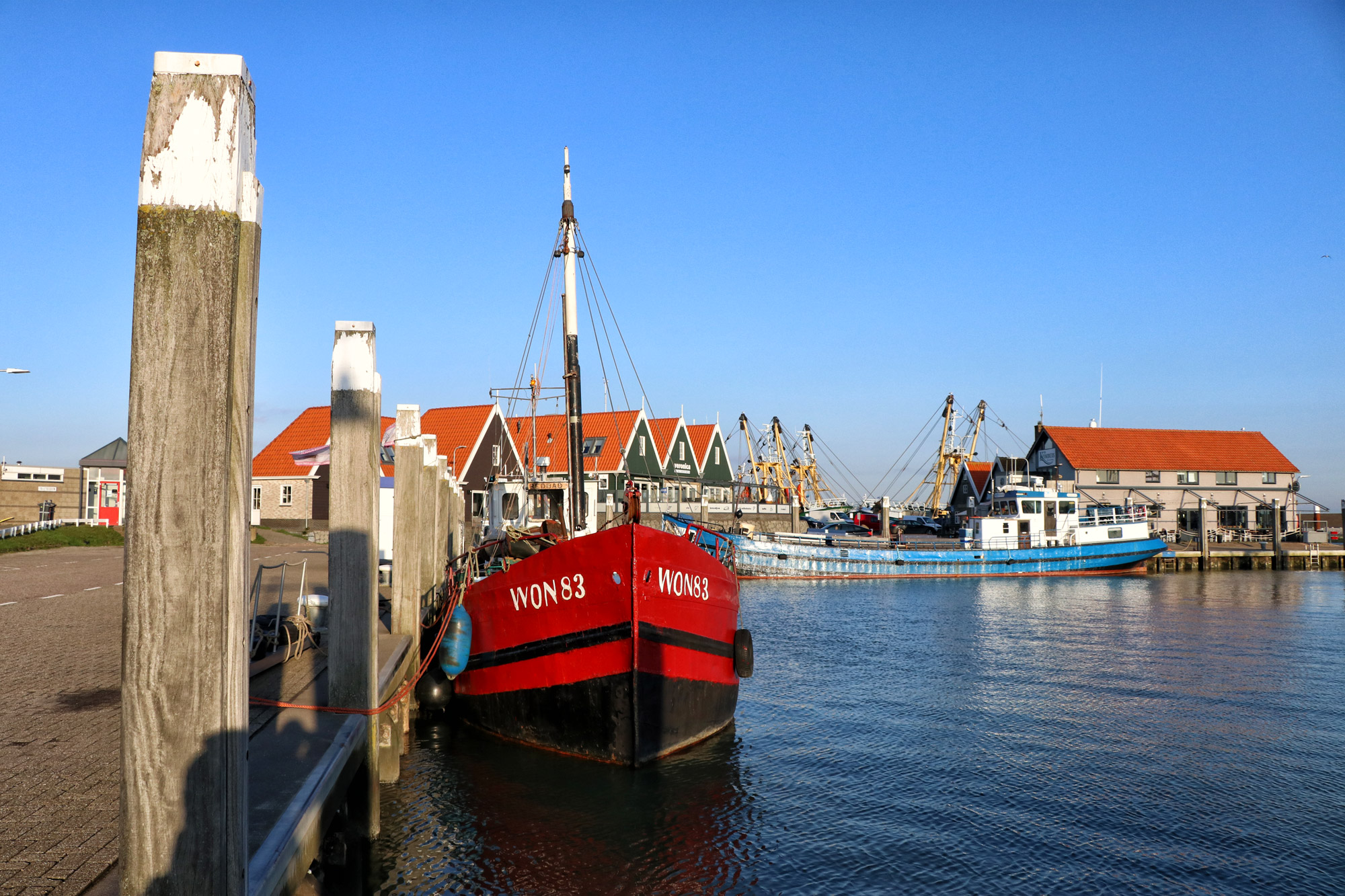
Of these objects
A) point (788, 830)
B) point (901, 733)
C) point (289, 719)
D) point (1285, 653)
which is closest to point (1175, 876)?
point (788, 830)

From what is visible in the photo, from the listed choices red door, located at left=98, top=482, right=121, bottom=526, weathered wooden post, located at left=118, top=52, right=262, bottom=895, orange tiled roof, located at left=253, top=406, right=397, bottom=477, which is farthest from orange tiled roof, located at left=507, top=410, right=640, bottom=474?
weathered wooden post, located at left=118, top=52, right=262, bottom=895

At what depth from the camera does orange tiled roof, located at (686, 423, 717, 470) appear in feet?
211

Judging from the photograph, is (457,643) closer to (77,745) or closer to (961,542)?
(77,745)

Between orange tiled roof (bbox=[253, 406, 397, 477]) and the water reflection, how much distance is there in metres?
42.2

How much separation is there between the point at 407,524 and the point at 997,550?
36.5 m

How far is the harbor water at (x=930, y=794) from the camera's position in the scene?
8.13 meters

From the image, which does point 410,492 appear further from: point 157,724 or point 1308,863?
point 1308,863

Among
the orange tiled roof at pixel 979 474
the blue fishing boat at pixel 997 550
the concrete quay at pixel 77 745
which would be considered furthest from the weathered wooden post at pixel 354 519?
the orange tiled roof at pixel 979 474

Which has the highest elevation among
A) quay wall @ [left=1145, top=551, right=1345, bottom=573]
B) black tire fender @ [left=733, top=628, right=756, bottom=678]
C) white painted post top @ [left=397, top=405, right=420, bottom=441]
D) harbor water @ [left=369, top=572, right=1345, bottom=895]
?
white painted post top @ [left=397, top=405, right=420, bottom=441]

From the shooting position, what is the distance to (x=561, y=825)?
8992 mm

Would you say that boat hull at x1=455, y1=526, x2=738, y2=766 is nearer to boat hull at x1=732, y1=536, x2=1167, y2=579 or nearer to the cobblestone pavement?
the cobblestone pavement

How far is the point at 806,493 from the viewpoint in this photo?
9169cm

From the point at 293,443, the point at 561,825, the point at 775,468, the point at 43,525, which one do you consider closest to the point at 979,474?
the point at 775,468

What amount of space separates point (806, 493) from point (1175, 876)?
83.9m
